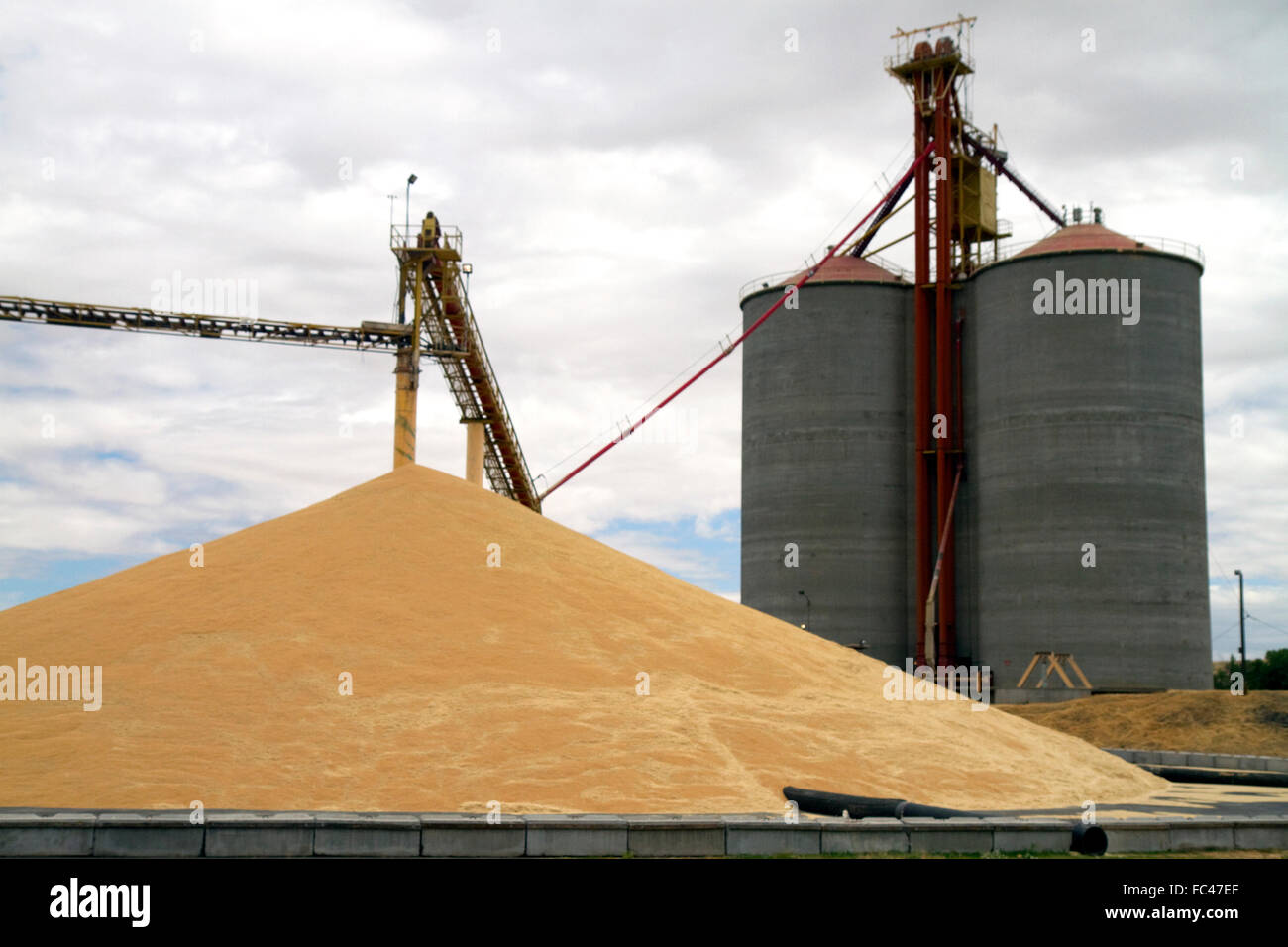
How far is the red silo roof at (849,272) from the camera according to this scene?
49625mm

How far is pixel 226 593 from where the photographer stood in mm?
21656

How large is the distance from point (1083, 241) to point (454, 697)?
34589 mm

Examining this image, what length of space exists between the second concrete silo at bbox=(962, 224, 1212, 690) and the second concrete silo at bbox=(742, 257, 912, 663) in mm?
3937

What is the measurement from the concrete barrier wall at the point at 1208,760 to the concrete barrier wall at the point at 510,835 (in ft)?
41.1

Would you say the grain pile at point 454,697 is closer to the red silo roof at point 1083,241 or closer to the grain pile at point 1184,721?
the grain pile at point 1184,721

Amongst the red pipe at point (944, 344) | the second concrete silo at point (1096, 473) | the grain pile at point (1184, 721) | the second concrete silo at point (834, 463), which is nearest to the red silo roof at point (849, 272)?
the second concrete silo at point (834, 463)

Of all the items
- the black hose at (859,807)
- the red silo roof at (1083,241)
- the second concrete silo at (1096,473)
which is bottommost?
the black hose at (859,807)

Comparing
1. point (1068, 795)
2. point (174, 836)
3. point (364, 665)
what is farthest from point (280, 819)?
point (1068, 795)

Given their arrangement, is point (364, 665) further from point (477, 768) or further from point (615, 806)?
point (615, 806)

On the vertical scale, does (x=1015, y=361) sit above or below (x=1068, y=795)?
above

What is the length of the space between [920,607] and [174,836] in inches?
1438

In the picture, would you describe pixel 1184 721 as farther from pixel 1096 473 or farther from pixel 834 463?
pixel 834 463
